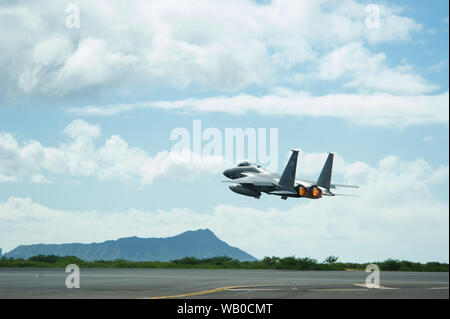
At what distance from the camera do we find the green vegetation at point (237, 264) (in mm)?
73438

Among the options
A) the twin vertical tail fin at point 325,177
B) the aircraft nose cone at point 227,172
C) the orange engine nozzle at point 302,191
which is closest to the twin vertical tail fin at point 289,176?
the orange engine nozzle at point 302,191

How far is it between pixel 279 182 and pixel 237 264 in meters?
21.1

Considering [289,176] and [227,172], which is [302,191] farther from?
[227,172]

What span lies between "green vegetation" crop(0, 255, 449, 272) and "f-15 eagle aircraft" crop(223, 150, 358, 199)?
11138 millimetres

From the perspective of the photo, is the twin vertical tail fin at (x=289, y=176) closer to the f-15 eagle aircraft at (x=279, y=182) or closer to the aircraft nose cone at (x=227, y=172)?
the f-15 eagle aircraft at (x=279, y=182)

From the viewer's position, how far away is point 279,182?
61.2 meters

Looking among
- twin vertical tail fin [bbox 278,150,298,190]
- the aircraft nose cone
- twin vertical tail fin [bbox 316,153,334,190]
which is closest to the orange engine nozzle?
twin vertical tail fin [bbox 278,150,298,190]

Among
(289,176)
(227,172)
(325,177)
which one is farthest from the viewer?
(227,172)

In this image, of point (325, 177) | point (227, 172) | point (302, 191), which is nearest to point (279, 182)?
point (302, 191)

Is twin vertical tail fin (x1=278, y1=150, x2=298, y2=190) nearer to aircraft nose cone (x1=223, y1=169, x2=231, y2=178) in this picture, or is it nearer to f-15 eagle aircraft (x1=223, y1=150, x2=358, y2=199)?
f-15 eagle aircraft (x1=223, y1=150, x2=358, y2=199)

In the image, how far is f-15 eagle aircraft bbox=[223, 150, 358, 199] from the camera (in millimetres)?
60969

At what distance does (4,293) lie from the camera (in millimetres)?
28969
